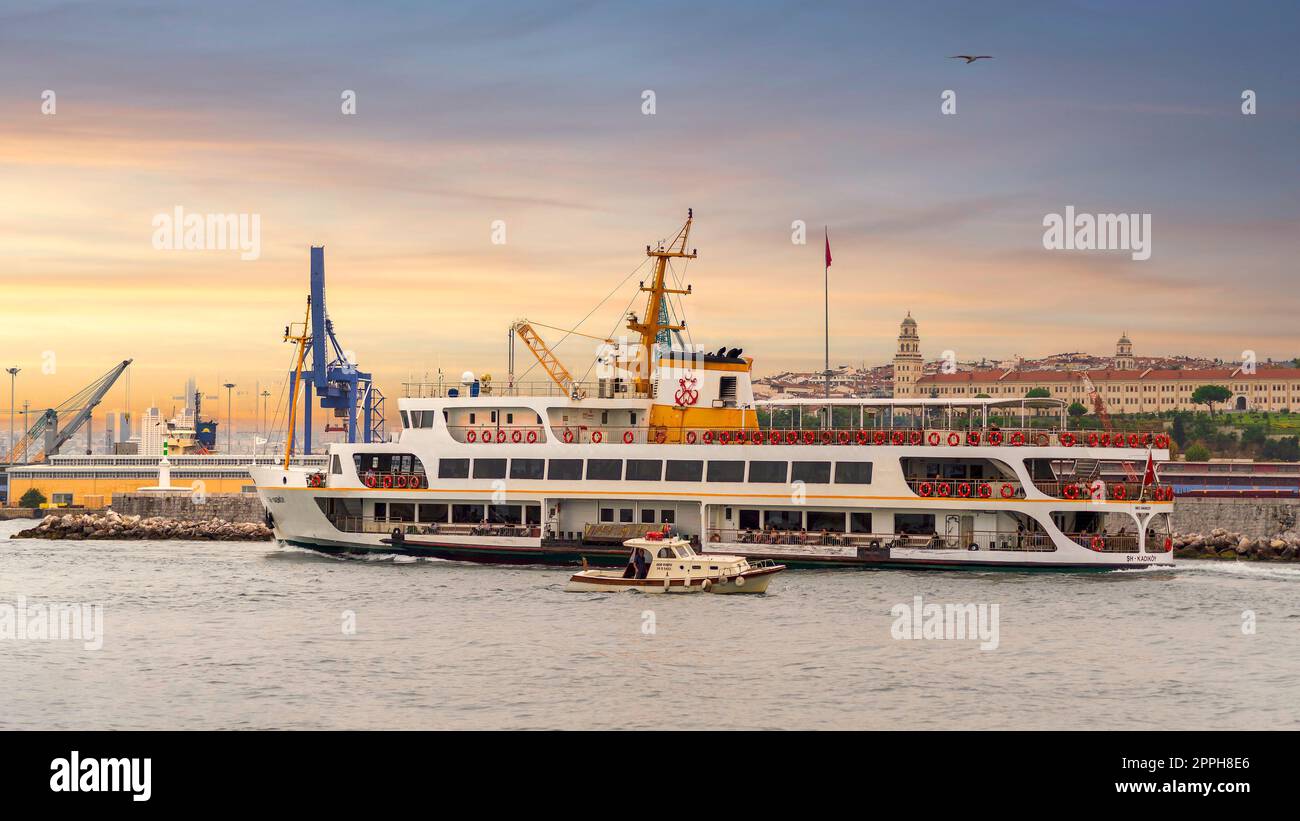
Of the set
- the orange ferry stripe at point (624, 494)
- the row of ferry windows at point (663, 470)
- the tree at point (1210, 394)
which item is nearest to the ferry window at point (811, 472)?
the row of ferry windows at point (663, 470)

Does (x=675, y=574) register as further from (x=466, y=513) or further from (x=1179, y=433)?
(x=1179, y=433)

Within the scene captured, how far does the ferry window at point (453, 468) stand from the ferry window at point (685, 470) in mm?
7086

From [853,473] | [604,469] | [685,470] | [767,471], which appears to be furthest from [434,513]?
[853,473]

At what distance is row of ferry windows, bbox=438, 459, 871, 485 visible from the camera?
47719 millimetres

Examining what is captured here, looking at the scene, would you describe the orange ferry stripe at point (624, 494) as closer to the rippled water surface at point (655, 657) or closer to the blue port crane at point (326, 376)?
the rippled water surface at point (655, 657)

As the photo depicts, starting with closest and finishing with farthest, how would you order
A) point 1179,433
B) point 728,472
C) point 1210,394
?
point 728,472
point 1179,433
point 1210,394

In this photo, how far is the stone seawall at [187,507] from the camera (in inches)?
3396

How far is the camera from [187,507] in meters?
86.3

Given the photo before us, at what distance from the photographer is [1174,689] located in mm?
28031

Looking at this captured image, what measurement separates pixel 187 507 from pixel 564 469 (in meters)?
43.9
